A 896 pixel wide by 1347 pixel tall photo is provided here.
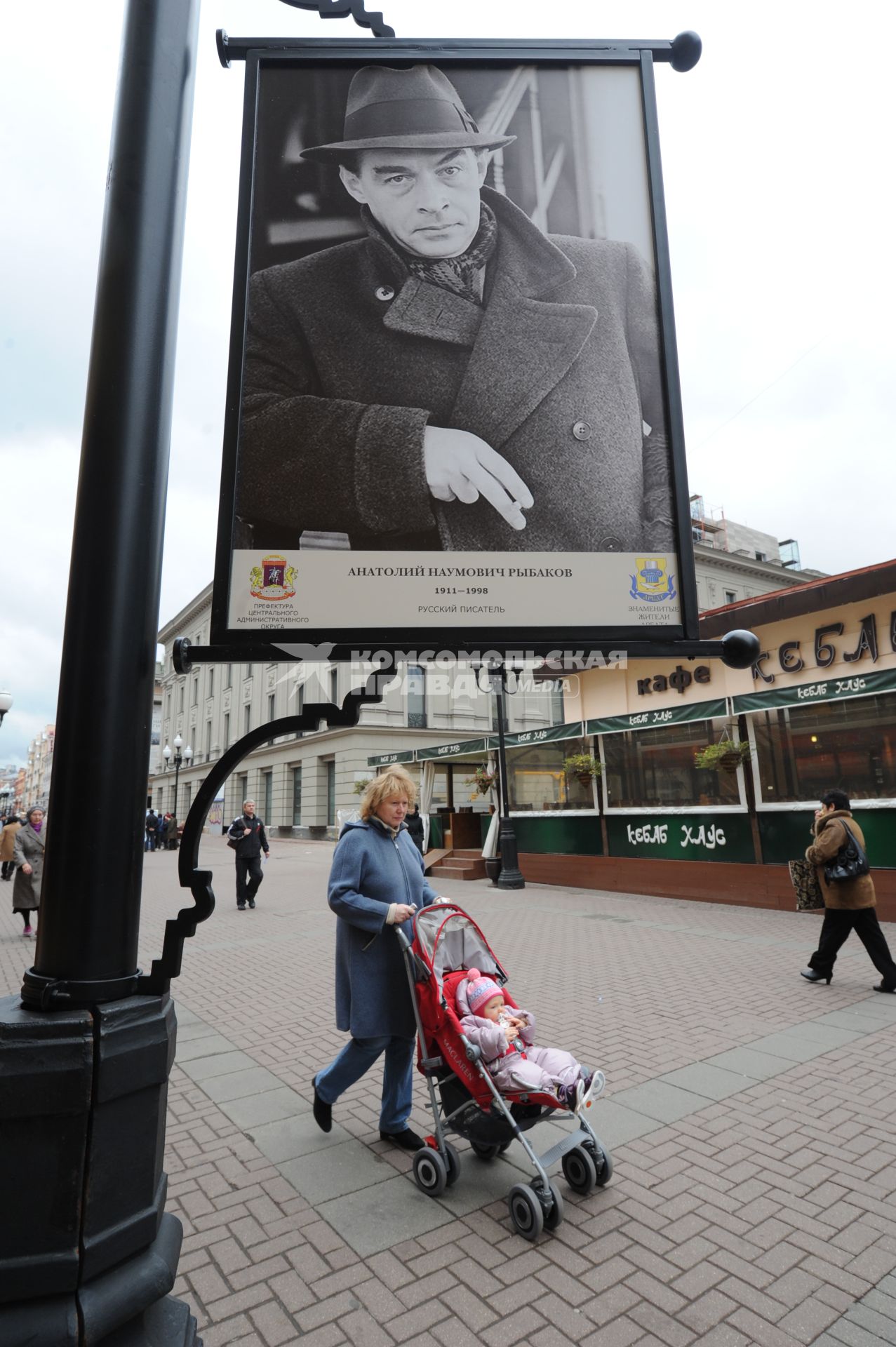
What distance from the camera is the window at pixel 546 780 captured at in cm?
1695

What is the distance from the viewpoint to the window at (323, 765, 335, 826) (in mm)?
38094

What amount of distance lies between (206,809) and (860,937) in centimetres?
723

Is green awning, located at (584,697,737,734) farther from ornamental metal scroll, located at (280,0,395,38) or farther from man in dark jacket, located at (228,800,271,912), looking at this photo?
ornamental metal scroll, located at (280,0,395,38)

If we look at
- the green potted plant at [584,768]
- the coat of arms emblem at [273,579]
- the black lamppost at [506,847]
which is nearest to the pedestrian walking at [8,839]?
the black lamppost at [506,847]

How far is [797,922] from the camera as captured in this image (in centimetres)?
1128

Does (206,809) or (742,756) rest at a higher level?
(742,756)

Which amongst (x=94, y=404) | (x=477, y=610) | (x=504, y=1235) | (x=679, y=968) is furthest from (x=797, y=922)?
(x=94, y=404)

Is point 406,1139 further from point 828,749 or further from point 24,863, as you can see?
point 828,749

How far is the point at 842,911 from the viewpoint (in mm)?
7250

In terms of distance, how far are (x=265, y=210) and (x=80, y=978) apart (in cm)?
221

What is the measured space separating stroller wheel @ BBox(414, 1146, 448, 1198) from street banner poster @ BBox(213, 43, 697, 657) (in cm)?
271

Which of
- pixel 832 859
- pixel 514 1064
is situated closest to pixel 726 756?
pixel 832 859

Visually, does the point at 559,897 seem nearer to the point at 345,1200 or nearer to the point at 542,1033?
the point at 542,1033

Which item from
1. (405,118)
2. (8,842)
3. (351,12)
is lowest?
(8,842)
